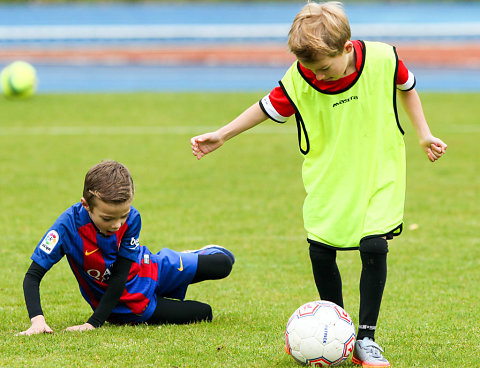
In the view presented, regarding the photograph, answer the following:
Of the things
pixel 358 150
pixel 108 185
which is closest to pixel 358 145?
pixel 358 150

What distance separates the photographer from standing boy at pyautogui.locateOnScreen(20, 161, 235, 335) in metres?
3.99

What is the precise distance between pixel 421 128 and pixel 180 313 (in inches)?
68.3

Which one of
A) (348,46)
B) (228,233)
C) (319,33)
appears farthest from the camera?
(228,233)

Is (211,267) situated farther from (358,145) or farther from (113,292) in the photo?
(358,145)

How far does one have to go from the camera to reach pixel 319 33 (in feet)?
11.3

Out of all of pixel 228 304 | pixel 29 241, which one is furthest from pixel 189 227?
pixel 228 304

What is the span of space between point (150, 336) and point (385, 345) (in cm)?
124

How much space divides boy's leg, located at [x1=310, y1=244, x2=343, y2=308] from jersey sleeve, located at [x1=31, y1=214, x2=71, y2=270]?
1313 mm

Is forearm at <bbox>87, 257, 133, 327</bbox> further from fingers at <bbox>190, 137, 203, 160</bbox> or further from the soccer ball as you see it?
the soccer ball

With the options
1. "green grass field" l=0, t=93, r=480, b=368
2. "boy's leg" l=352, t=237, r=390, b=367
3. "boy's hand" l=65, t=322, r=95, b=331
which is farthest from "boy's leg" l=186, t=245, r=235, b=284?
"boy's leg" l=352, t=237, r=390, b=367

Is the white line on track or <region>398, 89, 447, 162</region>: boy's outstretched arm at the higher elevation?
the white line on track

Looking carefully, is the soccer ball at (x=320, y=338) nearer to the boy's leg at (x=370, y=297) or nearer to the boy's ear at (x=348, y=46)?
the boy's leg at (x=370, y=297)

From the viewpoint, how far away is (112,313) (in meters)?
4.46

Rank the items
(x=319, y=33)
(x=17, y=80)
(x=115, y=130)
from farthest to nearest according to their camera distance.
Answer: (x=17, y=80) < (x=115, y=130) < (x=319, y=33)
